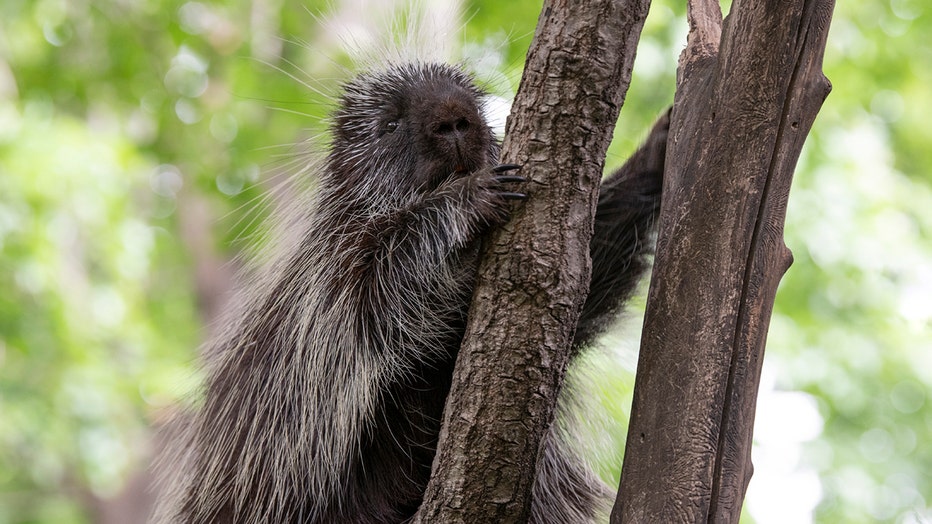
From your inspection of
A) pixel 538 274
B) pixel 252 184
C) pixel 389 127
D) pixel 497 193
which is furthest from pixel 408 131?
pixel 252 184

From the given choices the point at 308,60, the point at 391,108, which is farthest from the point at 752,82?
the point at 308,60

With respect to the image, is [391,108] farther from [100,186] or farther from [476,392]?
[100,186]

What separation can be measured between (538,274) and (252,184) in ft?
12.8

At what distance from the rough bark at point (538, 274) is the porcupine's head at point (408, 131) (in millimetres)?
618

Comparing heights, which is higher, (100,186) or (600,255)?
(100,186)

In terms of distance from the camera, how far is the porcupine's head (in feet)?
7.49

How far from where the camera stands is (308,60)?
5754mm

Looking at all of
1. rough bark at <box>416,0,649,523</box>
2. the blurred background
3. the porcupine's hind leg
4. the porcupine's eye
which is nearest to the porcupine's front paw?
rough bark at <box>416,0,649,523</box>

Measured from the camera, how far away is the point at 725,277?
5.71ft

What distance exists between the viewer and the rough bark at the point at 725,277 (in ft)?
5.63

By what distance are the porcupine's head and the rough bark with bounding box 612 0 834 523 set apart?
0.70 meters

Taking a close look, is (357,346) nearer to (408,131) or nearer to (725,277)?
(408,131)

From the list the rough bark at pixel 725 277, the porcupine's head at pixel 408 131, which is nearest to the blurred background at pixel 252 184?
the porcupine's head at pixel 408 131

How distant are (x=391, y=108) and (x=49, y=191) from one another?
3963 mm
